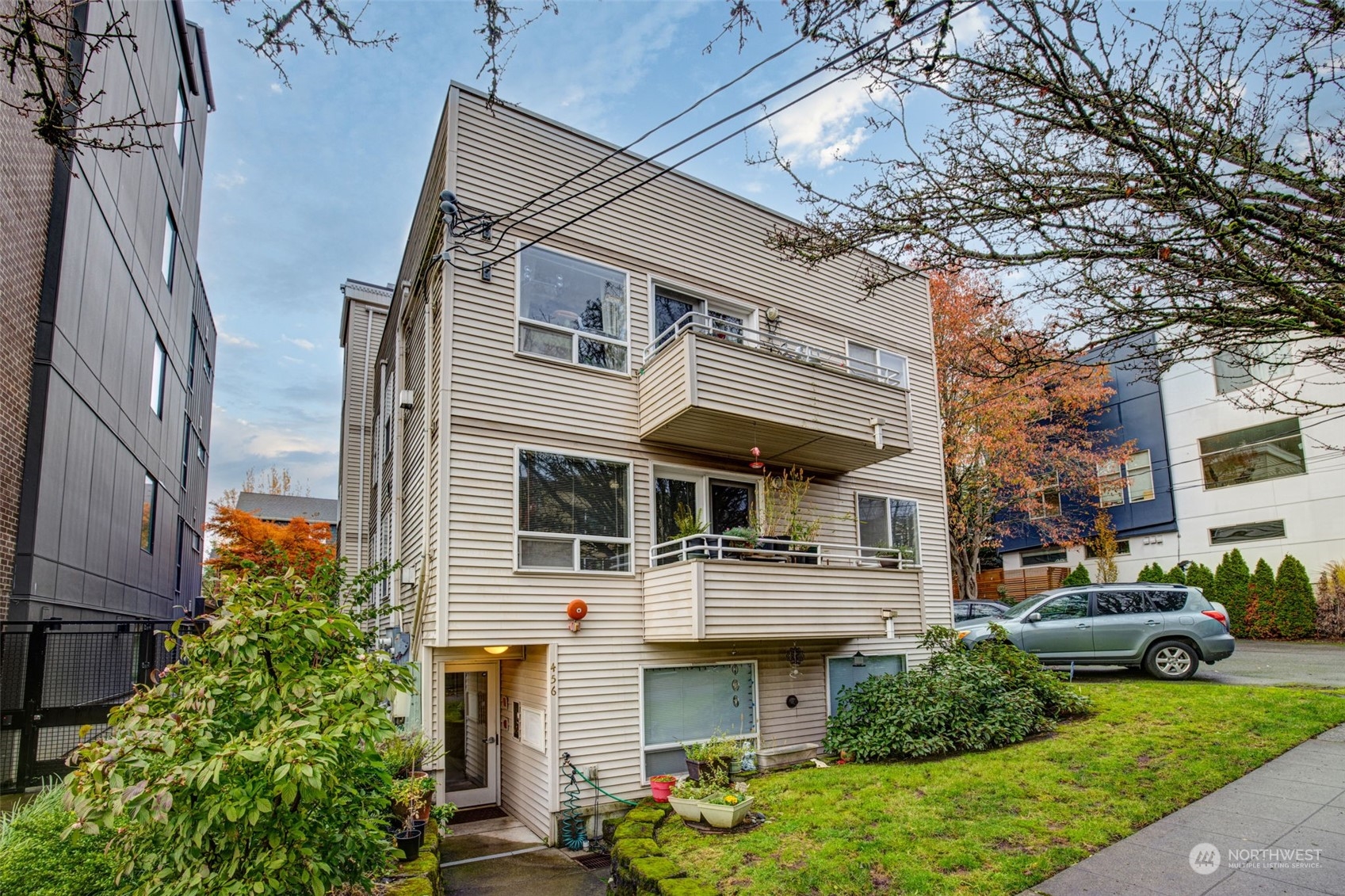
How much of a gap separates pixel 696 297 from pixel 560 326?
2467 mm

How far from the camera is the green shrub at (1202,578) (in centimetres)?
2136

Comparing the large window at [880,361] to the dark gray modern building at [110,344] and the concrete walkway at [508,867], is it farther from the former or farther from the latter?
the dark gray modern building at [110,344]

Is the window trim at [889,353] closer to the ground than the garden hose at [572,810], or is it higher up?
higher up

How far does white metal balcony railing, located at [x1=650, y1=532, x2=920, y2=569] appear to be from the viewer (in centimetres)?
930

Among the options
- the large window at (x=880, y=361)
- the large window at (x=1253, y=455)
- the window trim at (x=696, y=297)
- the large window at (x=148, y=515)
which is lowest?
the large window at (x=148, y=515)

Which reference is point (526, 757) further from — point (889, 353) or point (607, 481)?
point (889, 353)

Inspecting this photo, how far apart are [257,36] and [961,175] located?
4.18 meters

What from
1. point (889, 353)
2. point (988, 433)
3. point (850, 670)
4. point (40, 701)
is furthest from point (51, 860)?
point (988, 433)

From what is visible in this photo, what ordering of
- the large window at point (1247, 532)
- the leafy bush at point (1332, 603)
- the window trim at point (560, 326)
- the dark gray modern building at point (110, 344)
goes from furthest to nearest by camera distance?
the large window at point (1247, 532), the leafy bush at point (1332, 603), the window trim at point (560, 326), the dark gray modern building at point (110, 344)

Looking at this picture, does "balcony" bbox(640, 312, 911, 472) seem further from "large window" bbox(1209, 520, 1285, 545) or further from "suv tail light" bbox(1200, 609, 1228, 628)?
"large window" bbox(1209, 520, 1285, 545)

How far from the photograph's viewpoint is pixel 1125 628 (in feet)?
42.4

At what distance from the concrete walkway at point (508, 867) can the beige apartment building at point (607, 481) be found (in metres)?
0.34

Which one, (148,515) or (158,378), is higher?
(158,378)

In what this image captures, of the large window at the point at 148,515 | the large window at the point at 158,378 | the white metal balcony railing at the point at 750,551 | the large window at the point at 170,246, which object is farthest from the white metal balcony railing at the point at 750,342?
the large window at the point at 170,246
